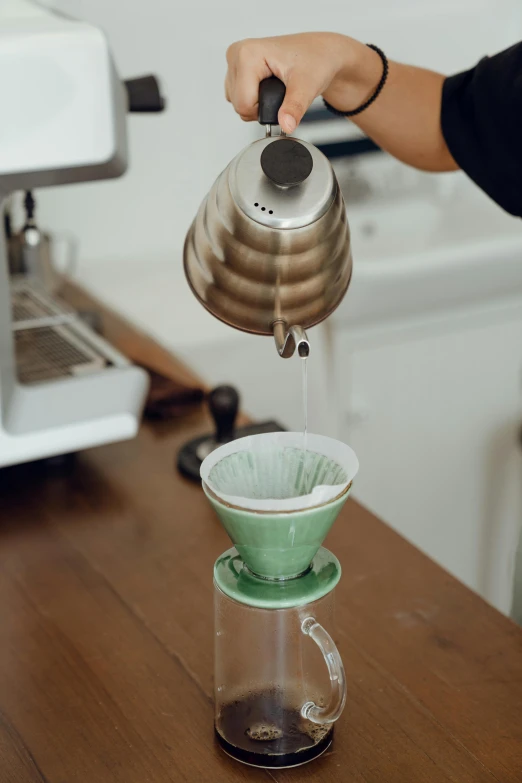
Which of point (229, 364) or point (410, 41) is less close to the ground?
point (410, 41)

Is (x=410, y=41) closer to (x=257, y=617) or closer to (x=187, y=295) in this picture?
(x=187, y=295)

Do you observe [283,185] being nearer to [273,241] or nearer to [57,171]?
[273,241]

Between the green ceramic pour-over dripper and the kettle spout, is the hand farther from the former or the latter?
the green ceramic pour-over dripper

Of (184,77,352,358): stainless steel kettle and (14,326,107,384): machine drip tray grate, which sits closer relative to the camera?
(184,77,352,358): stainless steel kettle

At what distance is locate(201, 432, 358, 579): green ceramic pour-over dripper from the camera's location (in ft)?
2.30

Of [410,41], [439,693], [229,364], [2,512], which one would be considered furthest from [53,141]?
[410,41]

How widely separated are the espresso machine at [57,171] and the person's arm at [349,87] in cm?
19

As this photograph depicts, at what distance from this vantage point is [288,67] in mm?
915

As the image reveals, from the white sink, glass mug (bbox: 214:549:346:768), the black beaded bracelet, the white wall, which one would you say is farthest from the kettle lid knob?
the white wall

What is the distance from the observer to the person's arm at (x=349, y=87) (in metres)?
0.90

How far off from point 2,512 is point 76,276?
1074mm

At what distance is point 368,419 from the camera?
2.08m

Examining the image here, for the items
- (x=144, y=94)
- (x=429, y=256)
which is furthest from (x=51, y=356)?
(x=429, y=256)

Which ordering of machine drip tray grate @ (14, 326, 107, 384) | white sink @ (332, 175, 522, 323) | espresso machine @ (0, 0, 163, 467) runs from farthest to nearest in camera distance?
1. white sink @ (332, 175, 522, 323)
2. machine drip tray grate @ (14, 326, 107, 384)
3. espresso machine @ (0, 0, 163, 467)
